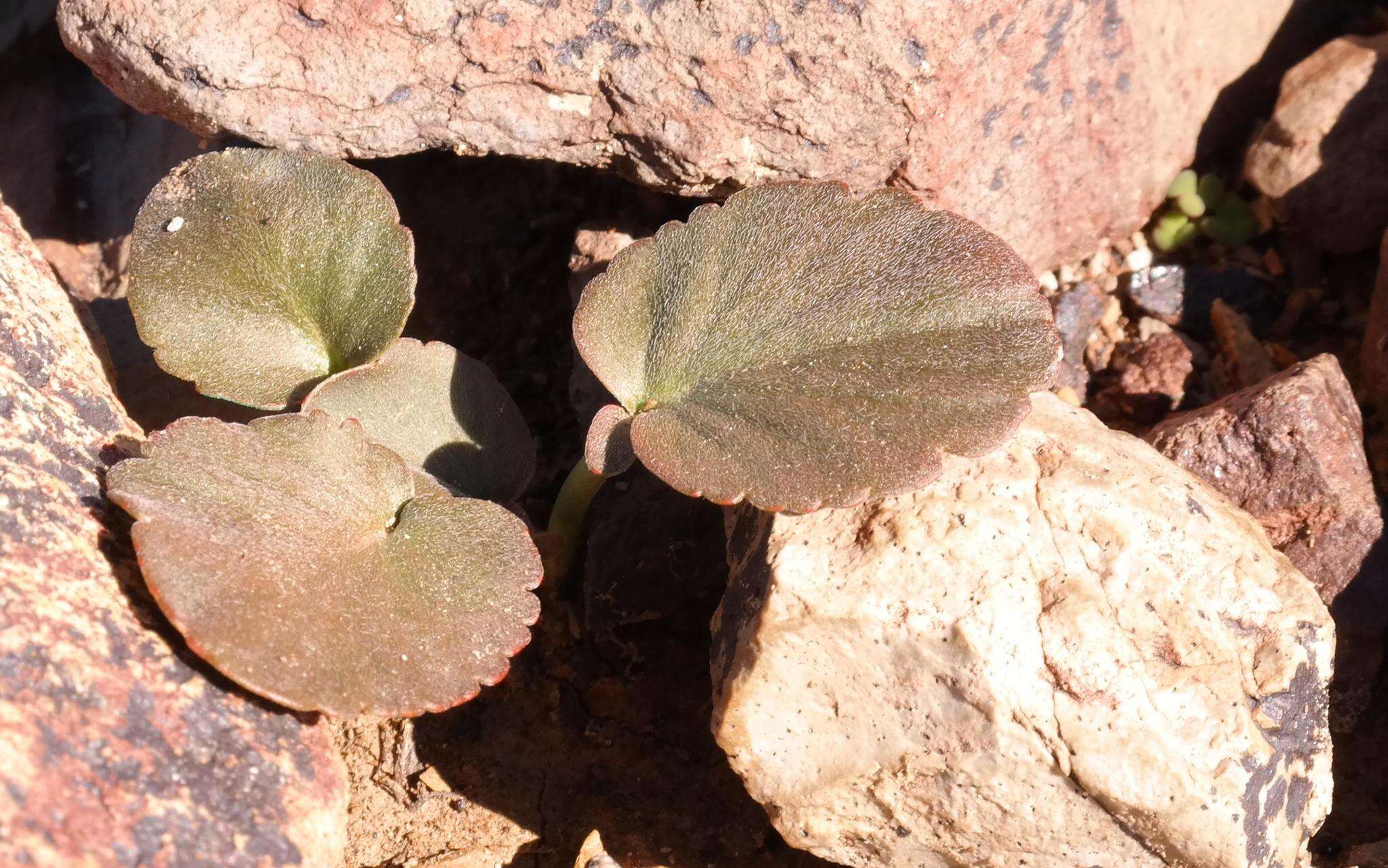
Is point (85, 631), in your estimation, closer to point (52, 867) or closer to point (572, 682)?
point (52, 867)

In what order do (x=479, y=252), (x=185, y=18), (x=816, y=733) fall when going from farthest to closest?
1. (x=479, y=252)
2. (x=185, y=18)
3. (x=816, y=733)

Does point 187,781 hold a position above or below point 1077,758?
below

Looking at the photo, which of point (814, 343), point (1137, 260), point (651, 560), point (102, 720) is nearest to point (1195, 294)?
point (1137, 260)

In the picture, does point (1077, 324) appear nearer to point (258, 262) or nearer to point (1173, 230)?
point (1173, 230)

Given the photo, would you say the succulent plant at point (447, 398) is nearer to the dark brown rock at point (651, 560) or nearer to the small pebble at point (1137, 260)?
the dark brown rock at point (651, 560)

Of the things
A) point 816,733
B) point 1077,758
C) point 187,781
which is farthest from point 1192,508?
point 187,781

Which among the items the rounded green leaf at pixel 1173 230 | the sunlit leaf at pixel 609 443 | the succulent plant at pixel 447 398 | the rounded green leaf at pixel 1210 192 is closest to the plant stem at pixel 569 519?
the succulent plant at pixel 447 398

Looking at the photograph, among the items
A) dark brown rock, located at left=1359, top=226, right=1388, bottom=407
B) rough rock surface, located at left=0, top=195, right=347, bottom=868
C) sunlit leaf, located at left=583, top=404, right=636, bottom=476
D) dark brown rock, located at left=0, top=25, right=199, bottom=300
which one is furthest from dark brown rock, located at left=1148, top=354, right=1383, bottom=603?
dark brown rock, located at left=0, top=25, right=199, bottom=300
